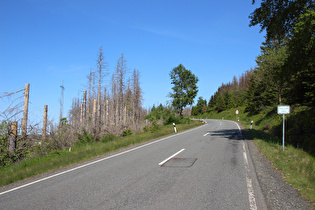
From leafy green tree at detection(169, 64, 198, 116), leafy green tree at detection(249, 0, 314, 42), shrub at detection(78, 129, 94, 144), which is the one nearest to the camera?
leafy green tree at detection(249, 0, 314, 42)

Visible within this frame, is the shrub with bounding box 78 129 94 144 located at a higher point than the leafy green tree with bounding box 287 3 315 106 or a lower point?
lower

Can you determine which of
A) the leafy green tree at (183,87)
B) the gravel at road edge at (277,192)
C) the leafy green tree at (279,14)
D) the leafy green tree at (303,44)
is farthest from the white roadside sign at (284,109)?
the leafy green tree at (183,87)

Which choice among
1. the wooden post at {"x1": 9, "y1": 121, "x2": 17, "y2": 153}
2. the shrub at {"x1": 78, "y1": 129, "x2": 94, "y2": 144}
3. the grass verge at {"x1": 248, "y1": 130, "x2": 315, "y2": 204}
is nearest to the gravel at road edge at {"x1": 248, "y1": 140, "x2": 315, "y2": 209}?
the grass verge at {"x1": 248, "y1": 130, "x2": 315, "y2": 204}

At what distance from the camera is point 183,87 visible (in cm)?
4712

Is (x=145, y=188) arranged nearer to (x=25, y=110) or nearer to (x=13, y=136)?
(x=13, y=136)

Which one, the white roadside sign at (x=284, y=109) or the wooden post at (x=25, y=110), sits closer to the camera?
the white roadside sign at (x=284, y=109)

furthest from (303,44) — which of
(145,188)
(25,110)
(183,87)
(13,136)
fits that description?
(183,87)

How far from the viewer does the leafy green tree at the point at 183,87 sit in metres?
46.5

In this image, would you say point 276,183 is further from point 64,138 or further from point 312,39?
point 64,138

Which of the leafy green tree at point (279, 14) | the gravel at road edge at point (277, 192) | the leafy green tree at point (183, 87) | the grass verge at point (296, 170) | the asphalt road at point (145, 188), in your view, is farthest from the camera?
the leafy green tree at point (183, 87)

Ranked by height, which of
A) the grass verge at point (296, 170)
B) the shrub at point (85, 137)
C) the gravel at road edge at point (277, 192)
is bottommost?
the shrub at point (85, 137)

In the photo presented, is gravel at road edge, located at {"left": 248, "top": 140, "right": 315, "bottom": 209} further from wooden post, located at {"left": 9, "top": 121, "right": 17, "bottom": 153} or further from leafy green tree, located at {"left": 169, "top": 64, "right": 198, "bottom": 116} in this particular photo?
leafy green tree, located at {"left": 169, "top": 64, "right": 198, "bottom": 116}

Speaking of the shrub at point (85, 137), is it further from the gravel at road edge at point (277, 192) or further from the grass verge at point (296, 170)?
the gravel at road edge at point (277, 192)

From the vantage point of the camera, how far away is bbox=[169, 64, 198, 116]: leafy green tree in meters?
46.5
